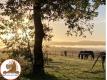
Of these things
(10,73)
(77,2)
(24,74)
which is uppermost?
(77,2)

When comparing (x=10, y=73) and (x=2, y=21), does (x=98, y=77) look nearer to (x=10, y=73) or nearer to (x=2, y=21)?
(x=2, y=21)

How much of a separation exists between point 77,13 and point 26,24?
5.19 metres

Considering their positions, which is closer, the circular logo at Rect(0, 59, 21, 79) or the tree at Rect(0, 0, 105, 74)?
the circular logo at Rect(0, 59, 21, 79)

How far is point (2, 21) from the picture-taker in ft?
106

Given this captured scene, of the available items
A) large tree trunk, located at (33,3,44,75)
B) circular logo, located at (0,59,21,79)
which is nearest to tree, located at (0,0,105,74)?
large tree trunk, located at (33,3,44,75)

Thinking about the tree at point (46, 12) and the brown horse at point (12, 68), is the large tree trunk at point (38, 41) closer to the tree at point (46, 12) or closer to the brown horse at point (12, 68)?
the tree at point (46, 12)

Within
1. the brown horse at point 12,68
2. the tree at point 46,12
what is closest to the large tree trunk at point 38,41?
the tree at point 46,12

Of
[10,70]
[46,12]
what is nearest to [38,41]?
[46,12]

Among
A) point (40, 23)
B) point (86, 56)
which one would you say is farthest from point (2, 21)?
point (86, 56)

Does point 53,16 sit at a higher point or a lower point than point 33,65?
higher

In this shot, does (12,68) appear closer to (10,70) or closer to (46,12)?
(10,70)

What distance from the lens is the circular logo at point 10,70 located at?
12.3m

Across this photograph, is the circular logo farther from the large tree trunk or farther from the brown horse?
the large tree trunk

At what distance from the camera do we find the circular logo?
40.5ft
